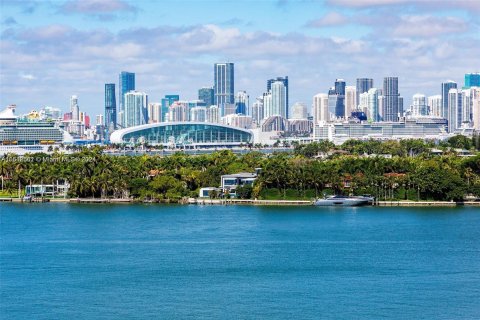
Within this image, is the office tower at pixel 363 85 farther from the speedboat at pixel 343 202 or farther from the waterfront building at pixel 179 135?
the speedboat at pixel 343 202

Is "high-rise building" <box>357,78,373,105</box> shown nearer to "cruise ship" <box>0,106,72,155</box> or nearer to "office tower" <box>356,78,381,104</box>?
"office tower" <box>356,78,381,104</box>

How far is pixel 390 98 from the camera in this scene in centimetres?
17188

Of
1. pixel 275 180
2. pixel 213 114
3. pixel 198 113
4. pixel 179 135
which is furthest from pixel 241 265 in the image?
pixel 198 113

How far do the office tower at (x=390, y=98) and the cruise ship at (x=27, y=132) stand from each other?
77.0 meters

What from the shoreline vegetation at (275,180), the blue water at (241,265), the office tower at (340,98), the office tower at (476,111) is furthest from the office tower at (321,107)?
the blue water at (241,265)

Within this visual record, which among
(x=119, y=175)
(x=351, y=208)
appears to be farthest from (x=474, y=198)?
(x=119, y=175)

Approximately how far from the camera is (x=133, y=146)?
108 meters

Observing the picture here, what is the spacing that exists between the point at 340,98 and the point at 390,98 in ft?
25.6

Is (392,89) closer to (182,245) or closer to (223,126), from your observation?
(223,126)

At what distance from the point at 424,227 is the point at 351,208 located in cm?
791

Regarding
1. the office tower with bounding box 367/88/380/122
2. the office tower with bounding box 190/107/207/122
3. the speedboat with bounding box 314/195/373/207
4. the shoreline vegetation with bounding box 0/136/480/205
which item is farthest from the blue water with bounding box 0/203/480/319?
the office tower with bounding box 190/107/207/122

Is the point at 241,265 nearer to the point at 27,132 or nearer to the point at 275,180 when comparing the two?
the point at 275,180

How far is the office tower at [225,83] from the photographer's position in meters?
196

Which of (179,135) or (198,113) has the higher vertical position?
(198,113)
